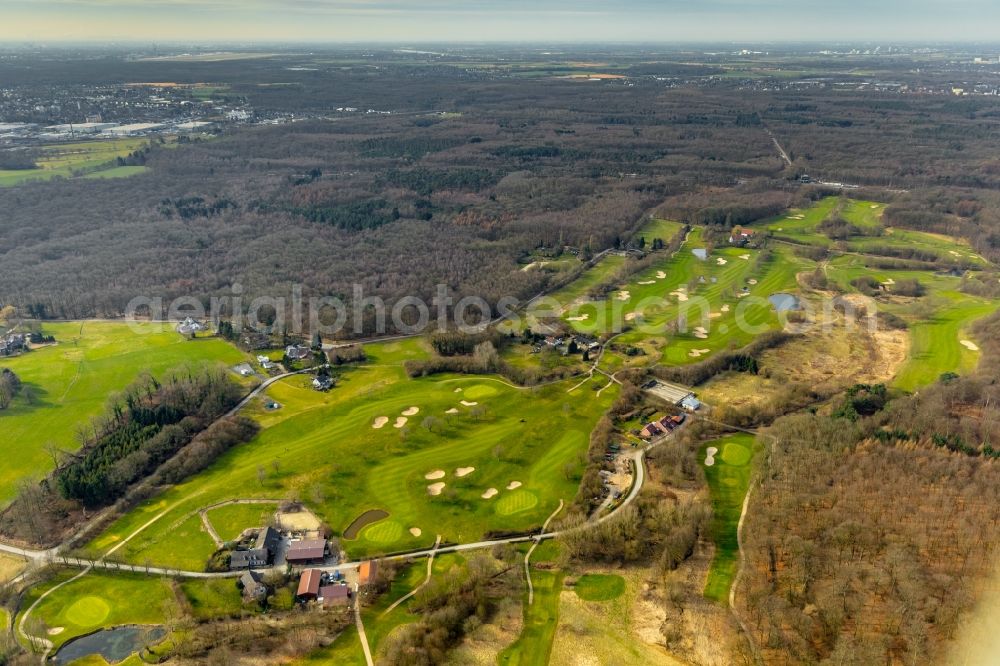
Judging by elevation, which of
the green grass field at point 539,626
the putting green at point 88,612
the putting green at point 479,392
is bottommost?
the green grass field at point 539,626

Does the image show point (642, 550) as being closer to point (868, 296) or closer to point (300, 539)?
point (300, 539)

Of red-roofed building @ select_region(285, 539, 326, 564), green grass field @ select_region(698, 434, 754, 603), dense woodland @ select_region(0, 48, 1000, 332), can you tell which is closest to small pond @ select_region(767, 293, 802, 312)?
dense woodland @ select_region(0, 48, 1000, 332)

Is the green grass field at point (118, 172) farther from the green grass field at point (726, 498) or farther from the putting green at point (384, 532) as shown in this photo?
the green grass field at point (726, 498)

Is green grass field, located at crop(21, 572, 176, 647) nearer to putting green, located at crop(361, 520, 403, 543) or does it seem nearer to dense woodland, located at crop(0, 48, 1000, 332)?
putting green, located at crop(361, 520, 403, 543)

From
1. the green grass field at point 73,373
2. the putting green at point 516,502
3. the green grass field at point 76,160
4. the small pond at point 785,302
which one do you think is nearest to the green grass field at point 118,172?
the green grass field at point 76,160

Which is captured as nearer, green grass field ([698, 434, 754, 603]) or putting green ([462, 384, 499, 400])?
green grass field ([698, 434, 754, 603])

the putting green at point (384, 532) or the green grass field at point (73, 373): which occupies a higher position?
the green grass field at point (73, 373)
